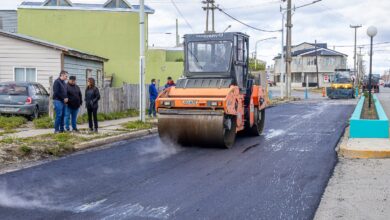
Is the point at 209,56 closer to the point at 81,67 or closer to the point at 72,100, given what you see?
the point at 72,100

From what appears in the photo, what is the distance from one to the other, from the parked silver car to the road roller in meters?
6.49

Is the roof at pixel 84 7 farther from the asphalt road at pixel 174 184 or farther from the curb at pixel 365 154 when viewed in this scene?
the curb at pixel 365 154

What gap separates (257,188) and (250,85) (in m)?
6.65

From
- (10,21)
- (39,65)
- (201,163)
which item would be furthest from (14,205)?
(10,21)

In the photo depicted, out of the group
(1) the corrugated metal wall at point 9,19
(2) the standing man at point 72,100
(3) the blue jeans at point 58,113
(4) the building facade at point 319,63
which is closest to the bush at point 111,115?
(2) the standing man at point 72,100

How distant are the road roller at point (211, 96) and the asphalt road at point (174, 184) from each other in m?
0.44

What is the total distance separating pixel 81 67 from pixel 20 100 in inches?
261

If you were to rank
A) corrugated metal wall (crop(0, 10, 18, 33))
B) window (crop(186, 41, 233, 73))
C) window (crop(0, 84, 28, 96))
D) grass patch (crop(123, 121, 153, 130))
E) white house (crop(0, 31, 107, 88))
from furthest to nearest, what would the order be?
corrugated metal wall (crop(0, 10, 18, 33)) → white house (crop(0, 31, 107, 88)) → window (crop(0, 84, 28, 96)) → grass patch (crop(123, 121, 153, 130)) → window (crop(186, 41, 233, 73))

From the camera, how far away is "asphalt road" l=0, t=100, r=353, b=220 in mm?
6473

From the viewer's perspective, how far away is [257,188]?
25.6ft

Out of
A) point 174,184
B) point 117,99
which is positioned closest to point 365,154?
point 174,184

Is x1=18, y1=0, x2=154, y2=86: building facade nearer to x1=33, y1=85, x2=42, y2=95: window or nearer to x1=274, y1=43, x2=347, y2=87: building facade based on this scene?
x1=33, y1=85, x2=42, y2=95: window

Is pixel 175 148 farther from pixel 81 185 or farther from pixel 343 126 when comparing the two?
pixel 343 126

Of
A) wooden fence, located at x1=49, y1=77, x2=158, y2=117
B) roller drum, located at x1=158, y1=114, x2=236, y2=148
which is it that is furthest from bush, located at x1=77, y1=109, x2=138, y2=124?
roller drum, located at x1=158, y1=114, x2=236, y2=148
